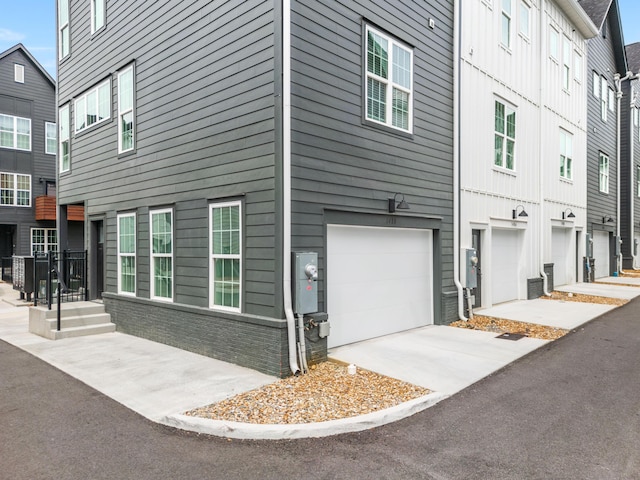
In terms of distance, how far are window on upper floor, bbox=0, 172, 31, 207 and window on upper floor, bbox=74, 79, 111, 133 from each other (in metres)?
12.0

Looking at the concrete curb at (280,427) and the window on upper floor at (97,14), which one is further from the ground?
the window on upper floor at (97,14)

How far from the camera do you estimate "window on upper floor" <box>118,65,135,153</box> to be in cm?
900

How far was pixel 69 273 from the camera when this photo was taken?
11.0 meters

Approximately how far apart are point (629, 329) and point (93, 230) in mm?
11910

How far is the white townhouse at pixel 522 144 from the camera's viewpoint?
1016cm

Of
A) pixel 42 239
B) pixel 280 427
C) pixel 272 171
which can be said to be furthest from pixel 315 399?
pixel 42 239

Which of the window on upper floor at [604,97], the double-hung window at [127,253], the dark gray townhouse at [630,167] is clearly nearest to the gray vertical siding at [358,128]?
the double-hung window at [127,253]

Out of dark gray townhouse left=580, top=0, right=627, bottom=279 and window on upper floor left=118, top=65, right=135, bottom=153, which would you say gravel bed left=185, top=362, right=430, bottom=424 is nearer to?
window on upper floor left=118, top=65, right=135, bottom=153

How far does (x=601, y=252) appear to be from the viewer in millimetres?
18859

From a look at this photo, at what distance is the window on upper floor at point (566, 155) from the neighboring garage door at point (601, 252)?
4229mm

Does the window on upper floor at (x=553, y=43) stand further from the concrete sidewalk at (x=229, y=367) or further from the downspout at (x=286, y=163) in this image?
the downspout at (x=286, y=163)

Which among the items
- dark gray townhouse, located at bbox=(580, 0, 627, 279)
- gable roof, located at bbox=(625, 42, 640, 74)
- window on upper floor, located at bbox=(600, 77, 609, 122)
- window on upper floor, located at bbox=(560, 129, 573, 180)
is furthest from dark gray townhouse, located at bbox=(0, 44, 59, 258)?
gable roof, located at bbox=(625, 42, 640, 74)

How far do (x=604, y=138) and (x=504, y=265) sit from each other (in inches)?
434

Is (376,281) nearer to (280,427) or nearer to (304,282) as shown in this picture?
(304,282)
